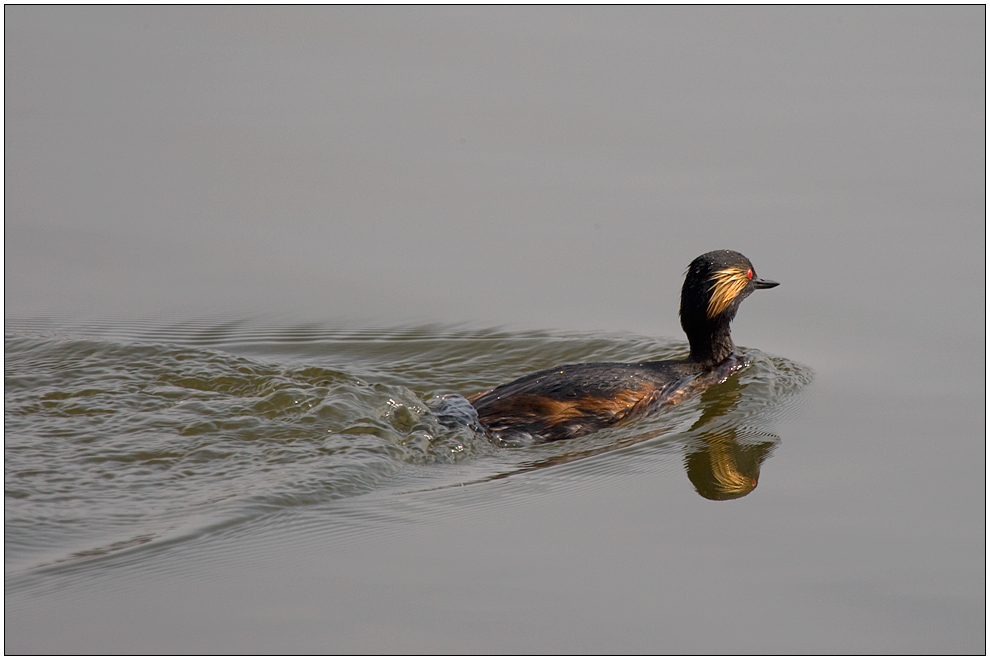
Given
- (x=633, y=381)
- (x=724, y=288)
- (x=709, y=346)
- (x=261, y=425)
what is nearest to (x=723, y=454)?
(x=633, y=381)

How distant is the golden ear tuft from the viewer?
1030cm

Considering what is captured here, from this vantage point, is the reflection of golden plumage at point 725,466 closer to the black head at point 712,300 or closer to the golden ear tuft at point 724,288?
the black head at point 712,300

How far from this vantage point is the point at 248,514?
7.59 meters

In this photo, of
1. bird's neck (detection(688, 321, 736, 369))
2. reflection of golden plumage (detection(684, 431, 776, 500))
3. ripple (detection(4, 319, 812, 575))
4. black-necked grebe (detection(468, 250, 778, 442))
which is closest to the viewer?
ripple (detection(4, 319, 812, 575))

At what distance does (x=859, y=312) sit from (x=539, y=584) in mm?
5463

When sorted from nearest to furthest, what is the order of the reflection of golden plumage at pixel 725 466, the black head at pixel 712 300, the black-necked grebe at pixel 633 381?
1. the reflection of golden plumage at pixel 725 466
2. the black-necked grebe at pixel 633 381
3. the black head at pixel 712 300

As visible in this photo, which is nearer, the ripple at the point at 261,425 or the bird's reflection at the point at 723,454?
the ripple at the point at 261,425

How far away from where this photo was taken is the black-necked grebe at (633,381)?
364 inches

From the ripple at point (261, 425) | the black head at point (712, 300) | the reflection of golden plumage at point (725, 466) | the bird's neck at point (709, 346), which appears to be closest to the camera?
the ripple at point (261, 425)

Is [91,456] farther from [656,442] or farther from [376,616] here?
[656,442]

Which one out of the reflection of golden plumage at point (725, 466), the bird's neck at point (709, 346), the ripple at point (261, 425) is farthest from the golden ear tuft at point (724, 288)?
the reflection of golden plumage at point (725, 466)

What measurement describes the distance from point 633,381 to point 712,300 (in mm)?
1139

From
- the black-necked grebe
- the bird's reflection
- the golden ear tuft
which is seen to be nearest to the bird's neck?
the black-necked grebe

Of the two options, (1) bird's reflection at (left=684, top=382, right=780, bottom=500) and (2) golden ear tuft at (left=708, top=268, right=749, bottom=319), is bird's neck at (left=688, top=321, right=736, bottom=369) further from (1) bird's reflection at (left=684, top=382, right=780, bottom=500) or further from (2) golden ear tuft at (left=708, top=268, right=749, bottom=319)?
(1) bird's reflection at (left=684, top=382, right=780, bottom=500)
